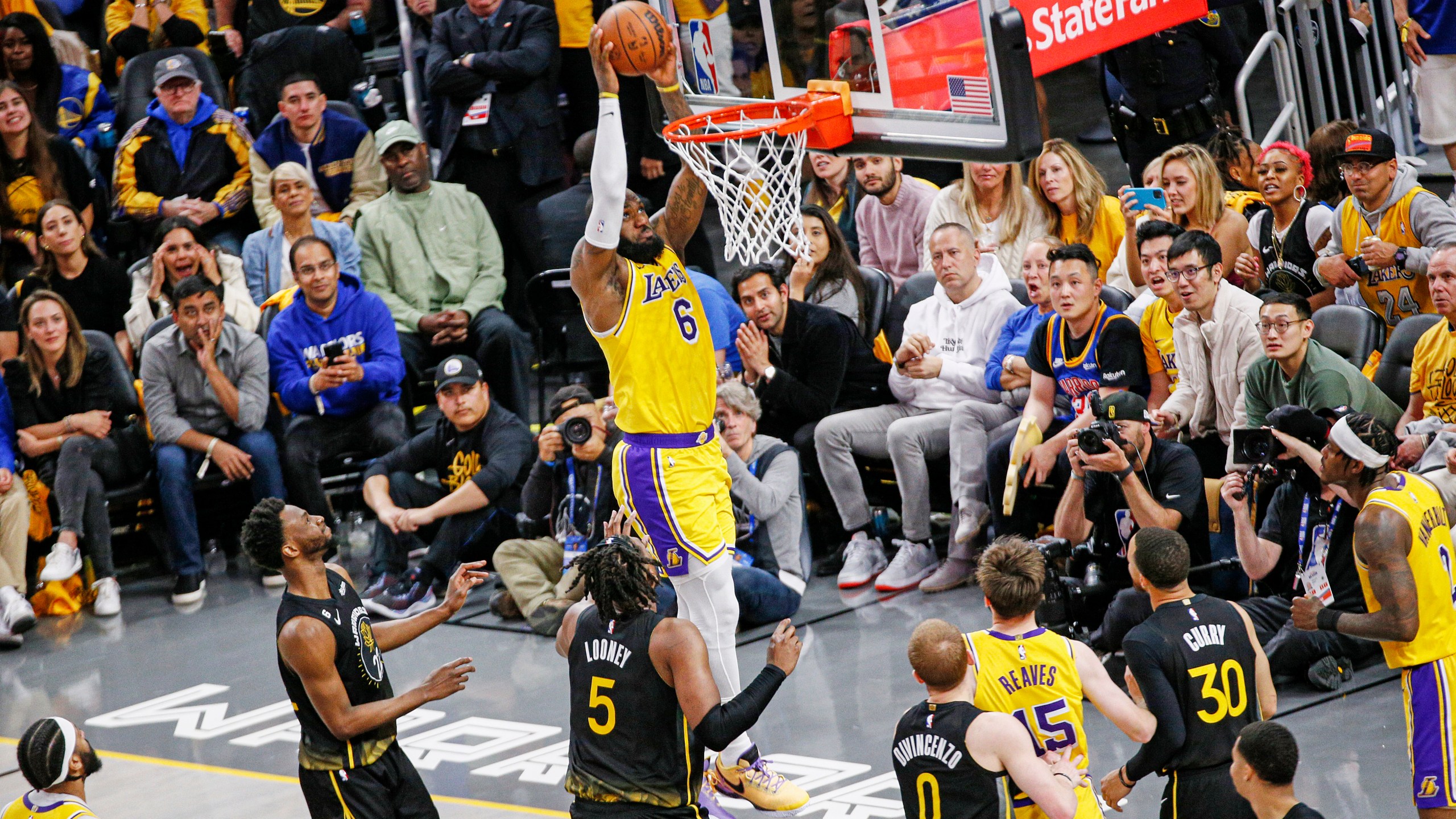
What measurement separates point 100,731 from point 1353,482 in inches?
242

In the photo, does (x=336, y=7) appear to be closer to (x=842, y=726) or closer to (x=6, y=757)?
(x=6, y=757)

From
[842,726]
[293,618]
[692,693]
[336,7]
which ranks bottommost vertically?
[842,726]

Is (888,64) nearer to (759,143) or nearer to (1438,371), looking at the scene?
(759,143)

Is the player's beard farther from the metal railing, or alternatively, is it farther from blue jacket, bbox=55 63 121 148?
blue jacket, bbox=55 63 121 148

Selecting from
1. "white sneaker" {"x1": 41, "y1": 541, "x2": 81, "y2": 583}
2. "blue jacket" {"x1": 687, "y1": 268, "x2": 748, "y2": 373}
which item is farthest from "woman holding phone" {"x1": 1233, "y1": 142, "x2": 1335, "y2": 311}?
"white sneaker" {"x1": 41, "y1": 541, "x2": 81, "y2": 583}

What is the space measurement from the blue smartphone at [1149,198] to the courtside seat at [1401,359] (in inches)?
59.0

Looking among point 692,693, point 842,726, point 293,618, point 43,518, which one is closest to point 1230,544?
point 842,726

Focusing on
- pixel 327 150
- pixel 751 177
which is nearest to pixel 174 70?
pixel 327 150

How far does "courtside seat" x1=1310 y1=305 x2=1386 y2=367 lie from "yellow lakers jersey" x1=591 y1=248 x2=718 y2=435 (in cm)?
357

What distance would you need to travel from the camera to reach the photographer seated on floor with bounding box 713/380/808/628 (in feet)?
29.4

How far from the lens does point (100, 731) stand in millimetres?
8219

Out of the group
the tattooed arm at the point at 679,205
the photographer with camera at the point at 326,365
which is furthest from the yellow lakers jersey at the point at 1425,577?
the photographer with camera at the point at 326,365

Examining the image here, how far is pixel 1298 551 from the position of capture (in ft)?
23.5

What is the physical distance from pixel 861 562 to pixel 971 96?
3583 mm
